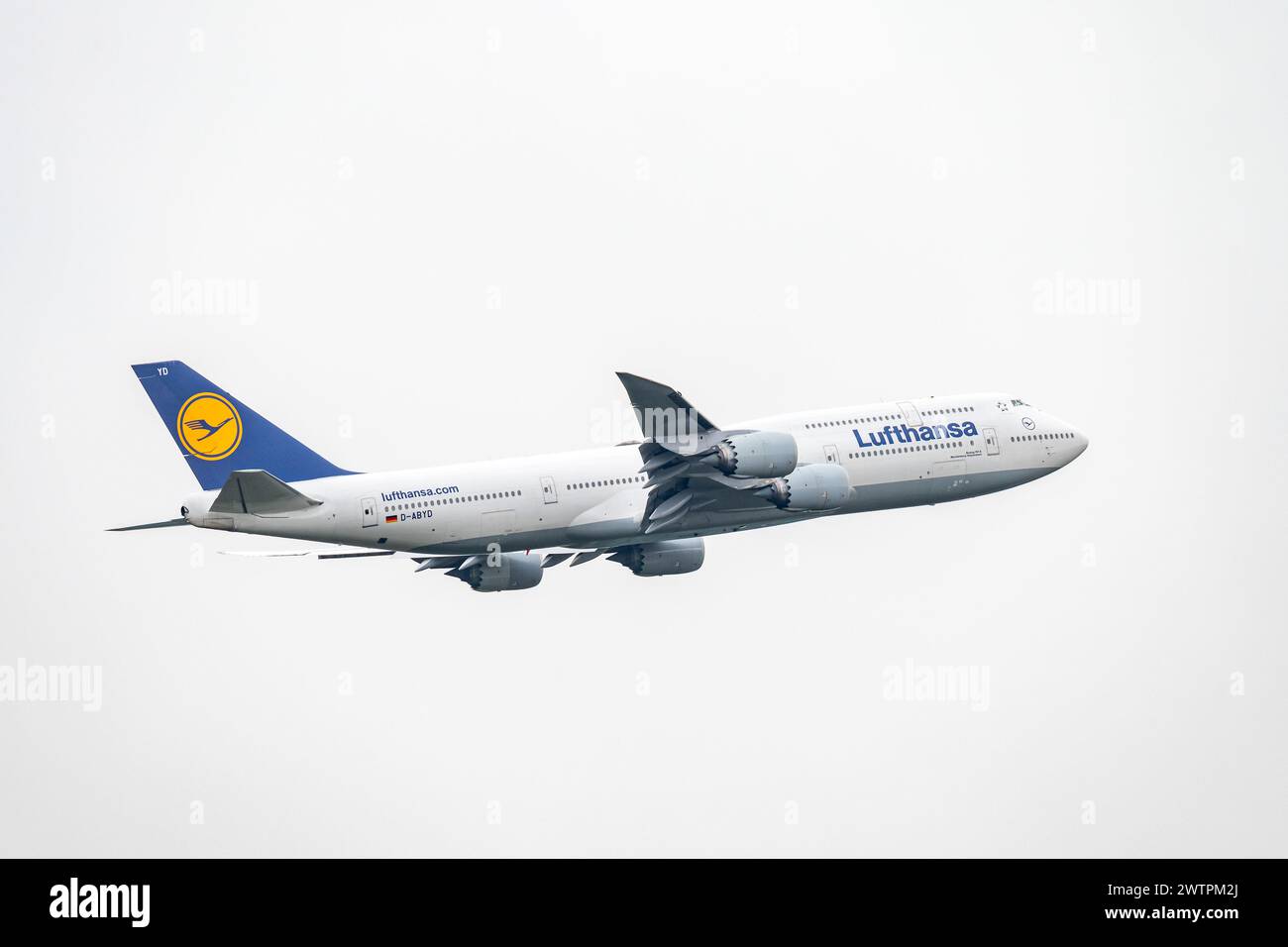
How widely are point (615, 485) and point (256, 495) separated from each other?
1260 centimetres

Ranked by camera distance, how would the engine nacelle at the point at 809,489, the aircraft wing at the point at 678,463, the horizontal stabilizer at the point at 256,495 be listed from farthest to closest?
the engine nacelle at the point at 809,489 → the aircraft wing at the point at 678,463 → the horizontal stabilizer at the point at 256,495

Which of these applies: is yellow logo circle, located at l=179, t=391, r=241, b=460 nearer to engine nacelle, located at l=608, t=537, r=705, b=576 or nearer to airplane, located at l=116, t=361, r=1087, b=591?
airplane, located at l=116, t=361, r=1087, b=591

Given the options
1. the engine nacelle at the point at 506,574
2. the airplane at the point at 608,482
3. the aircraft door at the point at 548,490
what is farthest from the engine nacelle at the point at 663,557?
the aircraft door at the point at 548,490

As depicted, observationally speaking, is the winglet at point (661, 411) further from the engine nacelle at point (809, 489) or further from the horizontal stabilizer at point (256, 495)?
the horizontal stabilizer at point (256, 495)

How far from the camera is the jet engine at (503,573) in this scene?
7142 cm

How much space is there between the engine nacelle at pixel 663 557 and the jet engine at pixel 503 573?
3.09 metres

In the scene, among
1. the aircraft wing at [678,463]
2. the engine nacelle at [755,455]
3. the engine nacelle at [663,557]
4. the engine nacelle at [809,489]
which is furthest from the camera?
the engine nacelle at [663,557]

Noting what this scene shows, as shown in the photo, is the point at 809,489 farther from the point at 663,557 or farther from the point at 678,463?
the point at 663,557

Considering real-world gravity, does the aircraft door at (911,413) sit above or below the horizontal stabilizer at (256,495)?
above

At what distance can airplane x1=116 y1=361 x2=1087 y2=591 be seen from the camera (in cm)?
6425

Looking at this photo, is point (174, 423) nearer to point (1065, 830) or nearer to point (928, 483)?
point (928, 483)

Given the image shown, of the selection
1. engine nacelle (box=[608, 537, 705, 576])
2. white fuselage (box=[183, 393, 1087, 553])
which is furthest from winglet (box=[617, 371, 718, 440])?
engine nacelle (box=[608, 537, 705, 576])

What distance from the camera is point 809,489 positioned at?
221 feet
